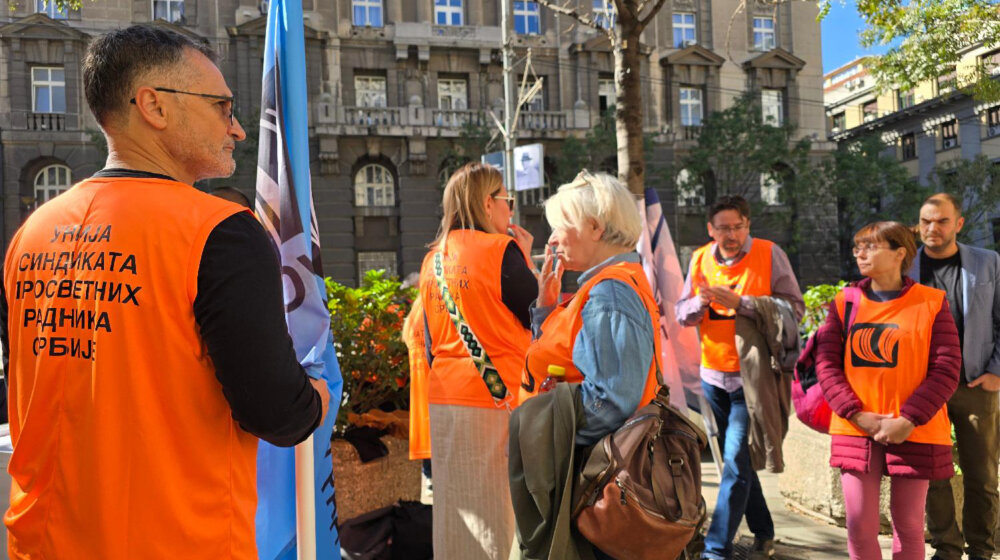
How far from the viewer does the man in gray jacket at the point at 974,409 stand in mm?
4598

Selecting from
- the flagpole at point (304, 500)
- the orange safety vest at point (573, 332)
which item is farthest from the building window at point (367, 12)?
the flagpole at point (304, 500)

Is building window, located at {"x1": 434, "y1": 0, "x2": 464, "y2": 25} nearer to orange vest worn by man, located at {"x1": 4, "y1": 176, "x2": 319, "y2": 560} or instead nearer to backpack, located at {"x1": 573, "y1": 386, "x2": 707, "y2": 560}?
backpack, located at {"x1": 573, "y1": 386, "x2": 707, "y2": 560}

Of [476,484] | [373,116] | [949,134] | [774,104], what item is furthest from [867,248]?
[949,134]

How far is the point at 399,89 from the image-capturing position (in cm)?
3067

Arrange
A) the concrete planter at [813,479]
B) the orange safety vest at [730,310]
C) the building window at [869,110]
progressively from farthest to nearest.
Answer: the building window at [869,110], the concrete planter at [813,479], the orange safety vest at [730,310]

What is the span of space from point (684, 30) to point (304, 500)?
33.3 meters

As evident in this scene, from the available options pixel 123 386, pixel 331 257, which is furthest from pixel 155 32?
pixel 331 257

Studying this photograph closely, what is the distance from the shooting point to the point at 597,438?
8.55 ft

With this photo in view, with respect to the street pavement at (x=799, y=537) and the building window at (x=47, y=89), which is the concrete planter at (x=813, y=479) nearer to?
the street pavement at (x=799, y=537)

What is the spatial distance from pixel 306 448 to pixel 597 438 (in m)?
0.89

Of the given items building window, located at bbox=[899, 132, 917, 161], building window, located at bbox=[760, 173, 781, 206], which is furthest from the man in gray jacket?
building window, located at bbox=[899, 132, 917, 161]

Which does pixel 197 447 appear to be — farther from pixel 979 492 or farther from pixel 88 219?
pixel 979 492

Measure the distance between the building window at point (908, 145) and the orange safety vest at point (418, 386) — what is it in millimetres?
44892

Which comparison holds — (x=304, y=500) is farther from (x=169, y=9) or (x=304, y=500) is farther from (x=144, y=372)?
(x=169, y=9)
